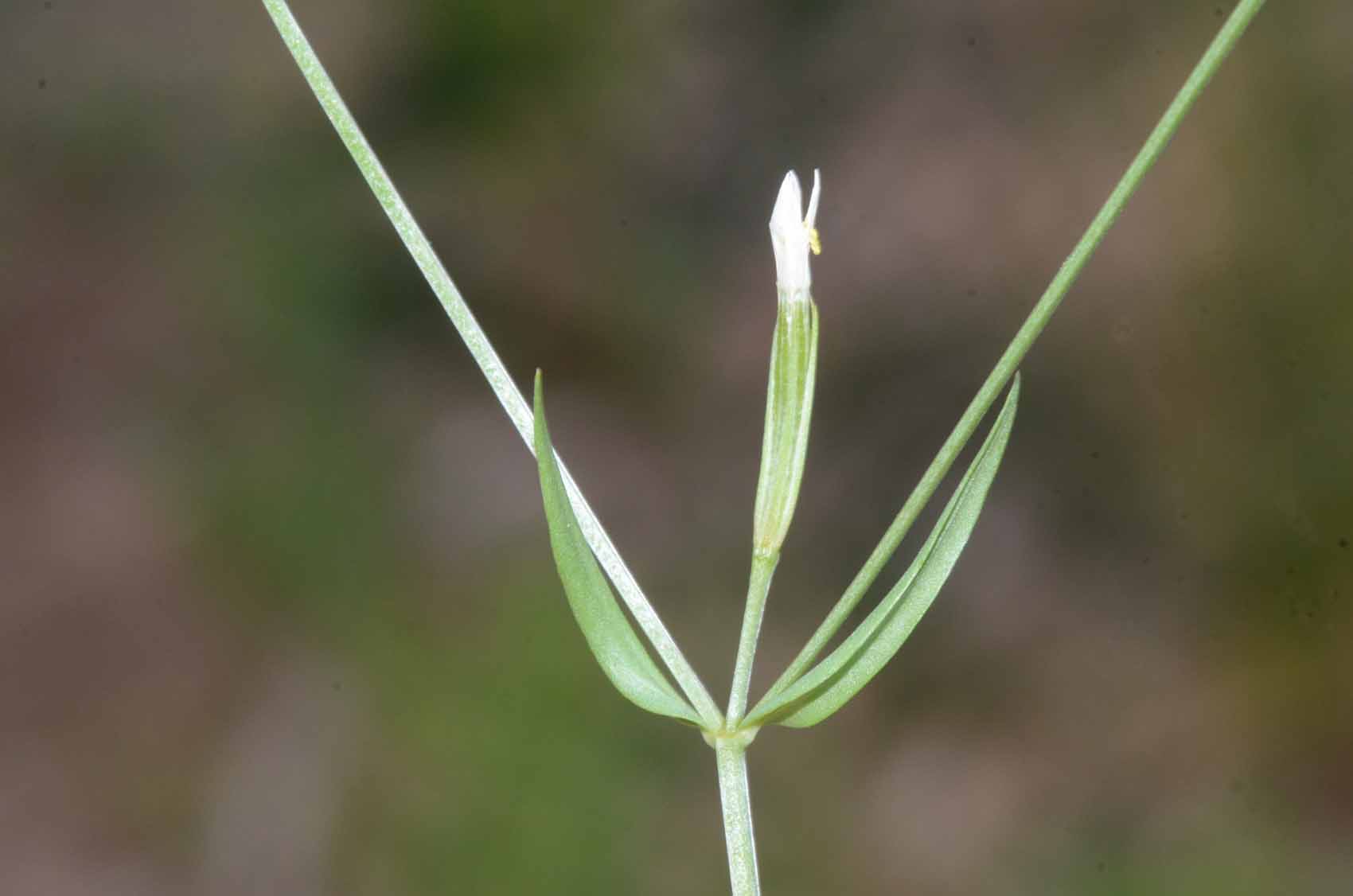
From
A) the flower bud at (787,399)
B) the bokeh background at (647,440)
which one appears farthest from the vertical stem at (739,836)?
the bokeh background at (647,440)

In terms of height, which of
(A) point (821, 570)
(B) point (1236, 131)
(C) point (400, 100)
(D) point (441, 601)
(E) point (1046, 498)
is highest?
(B) point (1236, 131)

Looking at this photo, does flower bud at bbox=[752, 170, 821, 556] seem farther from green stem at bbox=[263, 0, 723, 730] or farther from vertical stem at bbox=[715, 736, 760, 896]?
vertical stem at bbox=[715, 736, 760, 896]

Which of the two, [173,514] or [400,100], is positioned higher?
[400,100]

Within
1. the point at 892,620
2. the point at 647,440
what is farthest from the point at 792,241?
the point at 647,440

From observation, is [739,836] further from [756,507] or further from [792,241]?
[792,241]

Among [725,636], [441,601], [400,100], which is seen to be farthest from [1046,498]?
[400,100]

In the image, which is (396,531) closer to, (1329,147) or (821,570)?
(821,570)

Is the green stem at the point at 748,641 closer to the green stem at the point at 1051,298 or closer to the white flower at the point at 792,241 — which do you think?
the green stem at the point at 1051,298
